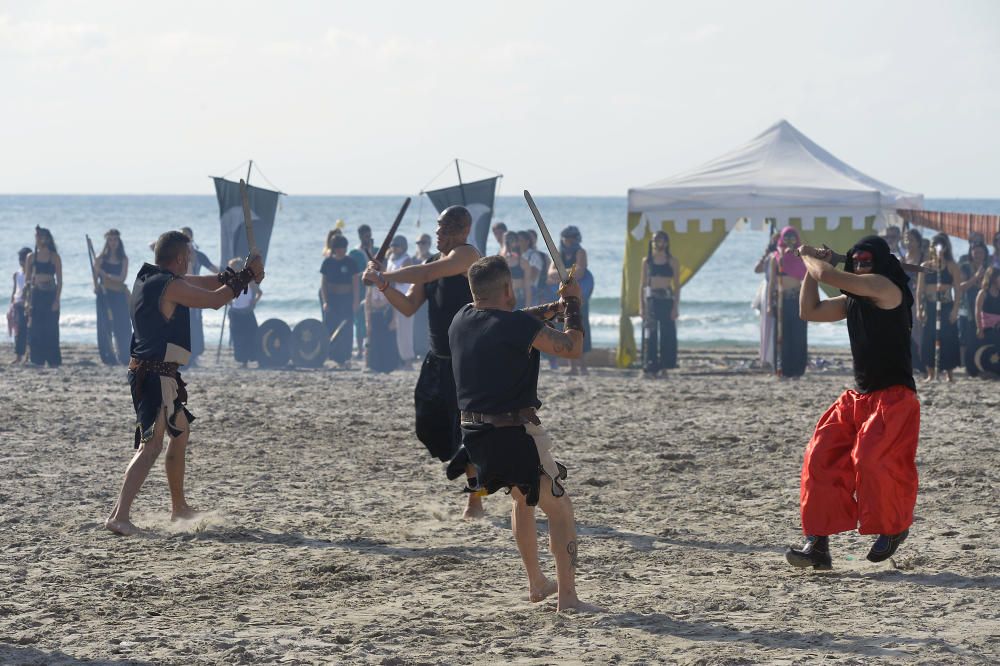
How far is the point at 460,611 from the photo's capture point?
19.1ft

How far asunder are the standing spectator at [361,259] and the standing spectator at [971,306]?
658 cm

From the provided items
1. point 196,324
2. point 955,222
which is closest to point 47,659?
point 196,324

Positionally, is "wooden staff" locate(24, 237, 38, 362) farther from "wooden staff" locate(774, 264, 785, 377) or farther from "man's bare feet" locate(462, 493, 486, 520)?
"man's bare feet" locate(462, 493, 486, 520)

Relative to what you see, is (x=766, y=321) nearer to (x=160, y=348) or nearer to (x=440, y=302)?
(x=440, y=302)

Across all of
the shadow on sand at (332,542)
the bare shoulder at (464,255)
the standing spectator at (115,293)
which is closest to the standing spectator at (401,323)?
the standing spectator at (115,293)

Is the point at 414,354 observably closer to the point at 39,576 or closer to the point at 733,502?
the point at 733,502

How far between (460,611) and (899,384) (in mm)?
2291

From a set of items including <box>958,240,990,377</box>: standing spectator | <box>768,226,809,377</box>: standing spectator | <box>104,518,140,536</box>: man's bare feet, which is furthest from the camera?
<box>768,226,809,377</box>: standing spectator

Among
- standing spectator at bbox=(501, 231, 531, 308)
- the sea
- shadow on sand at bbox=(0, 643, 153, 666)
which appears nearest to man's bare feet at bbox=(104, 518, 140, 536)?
shadow on sand at bbox=(0, 643, 153, 666)

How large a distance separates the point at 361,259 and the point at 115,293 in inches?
121

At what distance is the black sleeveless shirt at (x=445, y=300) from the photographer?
741cm

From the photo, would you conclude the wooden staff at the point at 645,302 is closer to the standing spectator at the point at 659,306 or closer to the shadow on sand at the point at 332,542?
the standing spectator at the point at 659,306

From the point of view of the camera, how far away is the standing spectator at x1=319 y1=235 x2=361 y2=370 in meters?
16.9

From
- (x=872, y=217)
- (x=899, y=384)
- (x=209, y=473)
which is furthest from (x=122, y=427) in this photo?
(x=872, y=217)
